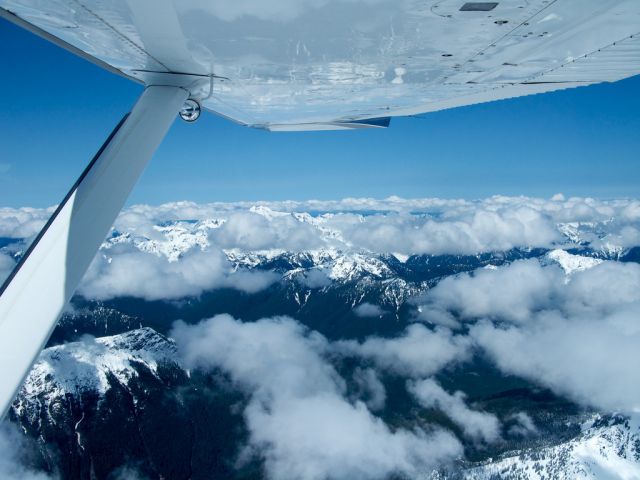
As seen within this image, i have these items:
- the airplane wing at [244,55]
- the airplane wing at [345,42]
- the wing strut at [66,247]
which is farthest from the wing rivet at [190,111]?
the wing strut at [66,247]

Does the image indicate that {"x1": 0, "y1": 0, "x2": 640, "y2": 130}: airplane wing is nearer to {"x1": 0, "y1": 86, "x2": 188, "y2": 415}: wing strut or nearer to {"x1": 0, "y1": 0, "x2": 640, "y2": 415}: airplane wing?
{"x1": 0, "y1": 0, "x2": 640, "y2": 415}: airplane wing

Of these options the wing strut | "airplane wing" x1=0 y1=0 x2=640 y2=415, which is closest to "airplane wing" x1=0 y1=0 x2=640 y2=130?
"airplane wing" x1=0 y1=0 x2=640 y2=415

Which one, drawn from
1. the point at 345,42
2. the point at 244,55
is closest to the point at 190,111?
the point at 244,55

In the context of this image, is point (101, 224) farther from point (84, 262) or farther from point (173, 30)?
point (173, 30)

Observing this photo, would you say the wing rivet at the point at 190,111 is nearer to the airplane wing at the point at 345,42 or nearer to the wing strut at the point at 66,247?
the airplane wing at the point at 345,42

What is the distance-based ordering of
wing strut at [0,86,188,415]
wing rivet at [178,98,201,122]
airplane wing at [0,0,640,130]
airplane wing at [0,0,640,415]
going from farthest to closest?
wing rivet at [178,98,201,122] < airplane wing at [0,0,640,130] < airplane wing at [0,0,640,415] < wing strut at [0,86,188,415]

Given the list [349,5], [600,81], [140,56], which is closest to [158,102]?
[140,56]

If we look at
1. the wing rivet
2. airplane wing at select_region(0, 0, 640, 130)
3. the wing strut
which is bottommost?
the wing strut

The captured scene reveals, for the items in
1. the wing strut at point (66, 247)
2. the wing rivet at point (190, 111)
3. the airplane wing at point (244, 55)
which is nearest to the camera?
the wing strut at point (66, 247)
